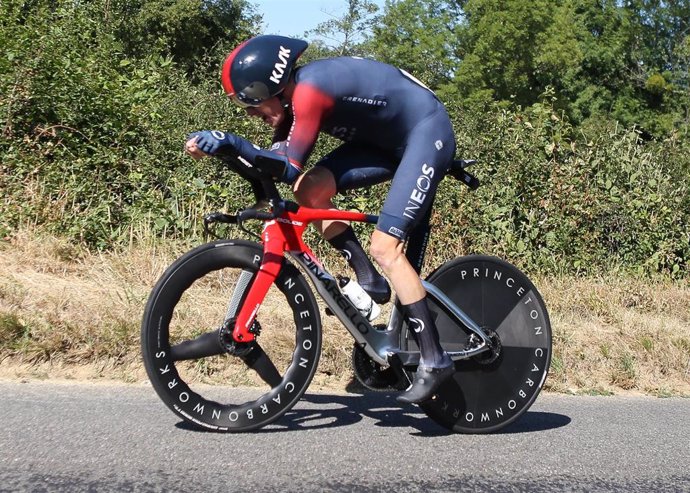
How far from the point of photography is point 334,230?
14.8 ft

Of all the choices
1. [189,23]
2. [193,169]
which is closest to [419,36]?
[189,23]

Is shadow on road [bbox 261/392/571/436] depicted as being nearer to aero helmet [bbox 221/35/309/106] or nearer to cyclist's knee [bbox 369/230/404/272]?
cyclist's knee [bbox 369/230/404/272]

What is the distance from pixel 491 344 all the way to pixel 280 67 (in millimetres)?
1783

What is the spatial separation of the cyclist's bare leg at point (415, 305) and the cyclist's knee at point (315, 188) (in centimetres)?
36

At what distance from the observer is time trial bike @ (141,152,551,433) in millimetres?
4016

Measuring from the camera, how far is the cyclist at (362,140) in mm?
3949

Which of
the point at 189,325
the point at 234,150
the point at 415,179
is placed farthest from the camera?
the point at 189,325

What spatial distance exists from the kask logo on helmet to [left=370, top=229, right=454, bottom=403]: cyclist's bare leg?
34.3 inches

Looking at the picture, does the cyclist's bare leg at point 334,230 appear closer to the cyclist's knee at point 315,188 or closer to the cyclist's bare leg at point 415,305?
the cyclist's knee at point 315,188

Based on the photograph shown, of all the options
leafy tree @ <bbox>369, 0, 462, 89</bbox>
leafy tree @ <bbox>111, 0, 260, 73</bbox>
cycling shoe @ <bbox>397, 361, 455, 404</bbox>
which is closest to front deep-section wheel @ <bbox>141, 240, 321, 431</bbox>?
cycling shoe @ <bbox>397, 361, 455, 404</bbox>

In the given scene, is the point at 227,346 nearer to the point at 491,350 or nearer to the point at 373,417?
the point at 373,417

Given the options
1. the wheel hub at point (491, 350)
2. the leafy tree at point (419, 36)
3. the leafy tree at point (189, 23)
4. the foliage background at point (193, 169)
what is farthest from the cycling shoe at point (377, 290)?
the leafy tree at point (419, 36)

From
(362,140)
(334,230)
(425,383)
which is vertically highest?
(362,140)

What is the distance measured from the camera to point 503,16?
49094mm
